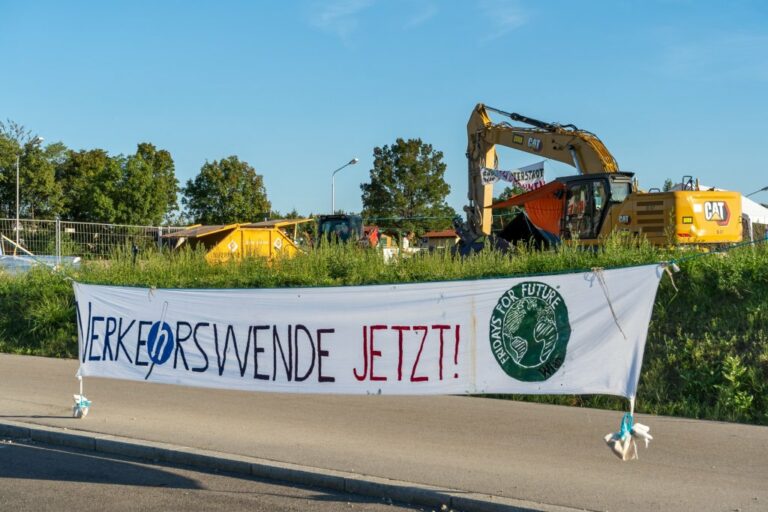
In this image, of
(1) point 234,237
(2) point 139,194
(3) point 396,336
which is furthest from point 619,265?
(2) point 139,194

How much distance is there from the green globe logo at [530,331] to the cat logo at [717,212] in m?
10.9

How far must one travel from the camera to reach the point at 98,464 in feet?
24.7

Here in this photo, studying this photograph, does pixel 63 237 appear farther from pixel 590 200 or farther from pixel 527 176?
pixel 590 200

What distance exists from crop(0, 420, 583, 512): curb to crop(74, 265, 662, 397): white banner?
0.83 metres

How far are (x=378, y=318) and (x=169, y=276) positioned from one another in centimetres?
1058

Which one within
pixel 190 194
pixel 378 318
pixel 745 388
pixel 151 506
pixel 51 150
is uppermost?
pixel 51 150

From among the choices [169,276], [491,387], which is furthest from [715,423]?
[169,276]

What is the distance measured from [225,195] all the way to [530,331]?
174 ft

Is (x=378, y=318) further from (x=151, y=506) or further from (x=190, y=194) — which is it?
(x=190, y=194)

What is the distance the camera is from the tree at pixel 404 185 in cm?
5928

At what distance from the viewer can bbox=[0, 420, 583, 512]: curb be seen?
5.99m

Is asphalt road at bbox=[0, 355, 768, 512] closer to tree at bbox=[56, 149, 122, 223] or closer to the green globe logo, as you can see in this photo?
the green globe logo

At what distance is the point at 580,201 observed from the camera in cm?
1802

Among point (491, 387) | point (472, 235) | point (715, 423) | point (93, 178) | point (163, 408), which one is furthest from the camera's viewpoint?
point (93, 178)
